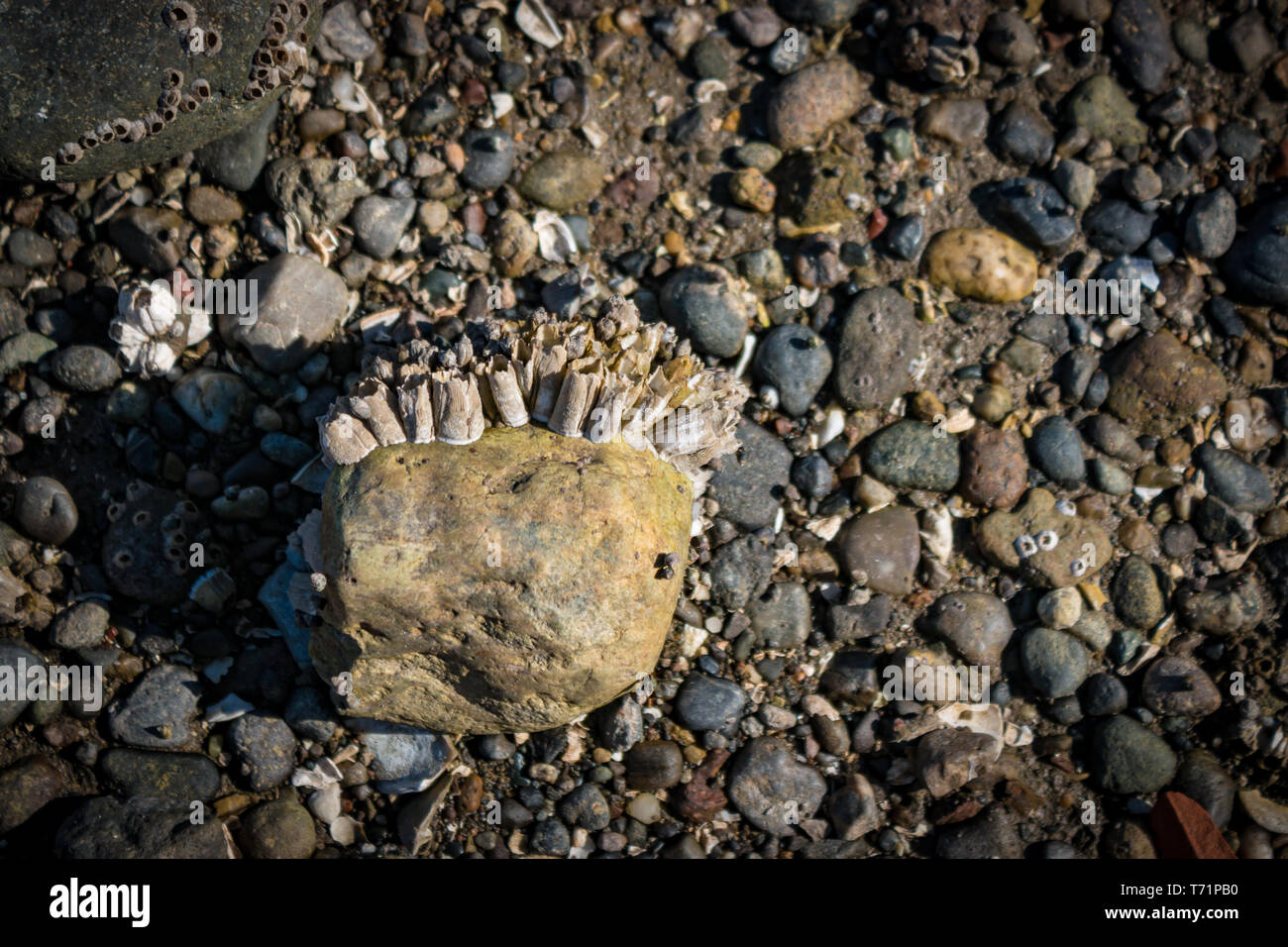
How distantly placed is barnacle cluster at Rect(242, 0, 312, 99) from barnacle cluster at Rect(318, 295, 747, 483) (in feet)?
6.97

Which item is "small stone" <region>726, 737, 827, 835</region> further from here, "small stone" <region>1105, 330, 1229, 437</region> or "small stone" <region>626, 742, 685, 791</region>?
"small stone" <region>1105, 330, 1229, 437</region>

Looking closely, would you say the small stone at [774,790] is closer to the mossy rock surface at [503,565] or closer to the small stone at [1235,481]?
the mossy rock surface at [503,565]

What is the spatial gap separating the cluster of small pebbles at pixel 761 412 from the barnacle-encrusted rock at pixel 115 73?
0.37 feet

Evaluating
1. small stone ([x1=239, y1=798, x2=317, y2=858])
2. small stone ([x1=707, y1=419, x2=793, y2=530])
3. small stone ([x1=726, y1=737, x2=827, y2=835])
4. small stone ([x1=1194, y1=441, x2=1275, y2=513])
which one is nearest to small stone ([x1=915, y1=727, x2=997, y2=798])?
small stone ([x1=726, y1=737, x2=827, y2=835])

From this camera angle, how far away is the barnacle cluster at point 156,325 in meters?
5.45

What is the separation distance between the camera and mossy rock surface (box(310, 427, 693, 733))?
429 cm

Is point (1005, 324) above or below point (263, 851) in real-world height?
above

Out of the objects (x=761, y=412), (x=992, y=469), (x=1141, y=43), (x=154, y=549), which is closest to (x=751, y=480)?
(x=761, y=412)

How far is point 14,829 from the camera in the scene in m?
5.17

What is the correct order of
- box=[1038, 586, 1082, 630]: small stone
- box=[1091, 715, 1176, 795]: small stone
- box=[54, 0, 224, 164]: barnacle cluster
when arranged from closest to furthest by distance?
1. box=[54, 0, 224, 164]: barnacle cluster
2. box=[1091, 715, 1176, 795]: small stone
3. box=[1038, 586, 1082, 630]: small stone

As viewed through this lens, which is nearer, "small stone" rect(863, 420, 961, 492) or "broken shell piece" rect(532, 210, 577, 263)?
"small stone" rect(863, 420, 961, 492)
